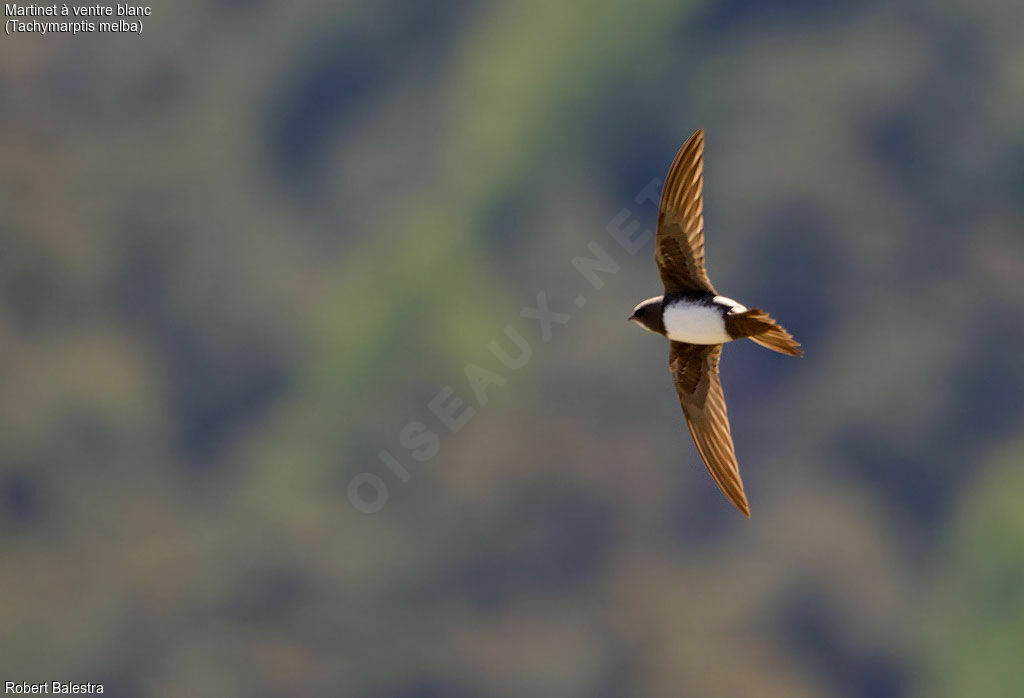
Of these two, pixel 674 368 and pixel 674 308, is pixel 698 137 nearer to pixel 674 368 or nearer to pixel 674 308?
pixel 674 308

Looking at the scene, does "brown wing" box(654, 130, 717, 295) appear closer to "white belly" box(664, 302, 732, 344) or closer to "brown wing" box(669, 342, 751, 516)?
"white belly" box(664, 302, 732, 344)

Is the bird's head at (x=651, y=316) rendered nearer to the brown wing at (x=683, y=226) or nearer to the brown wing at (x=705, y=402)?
the brown wing at (x=683, y=226)

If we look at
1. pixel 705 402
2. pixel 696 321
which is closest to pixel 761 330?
pixel 696 321

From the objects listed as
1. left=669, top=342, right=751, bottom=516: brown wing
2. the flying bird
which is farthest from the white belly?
left=669, top=342, right=751, bottom=516: brown wing

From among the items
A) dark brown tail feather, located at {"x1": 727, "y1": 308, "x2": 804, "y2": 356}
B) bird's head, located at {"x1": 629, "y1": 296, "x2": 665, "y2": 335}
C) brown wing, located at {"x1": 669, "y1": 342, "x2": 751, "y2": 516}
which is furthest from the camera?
brown wing, located at {"x1": 669, "y1": 342, "x2": 751, "y2": 516}

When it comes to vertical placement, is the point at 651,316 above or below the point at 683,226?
below

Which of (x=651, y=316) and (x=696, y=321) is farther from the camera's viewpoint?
(x=651, y=316)

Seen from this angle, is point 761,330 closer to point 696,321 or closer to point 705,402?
point 696,321
